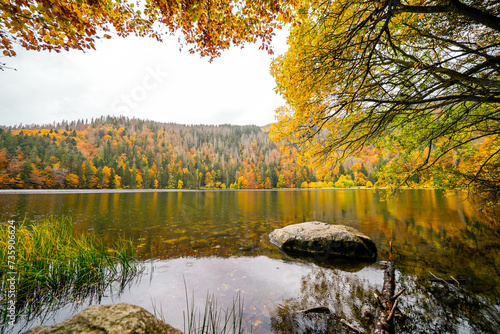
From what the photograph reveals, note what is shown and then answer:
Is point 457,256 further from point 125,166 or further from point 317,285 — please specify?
point 125,166

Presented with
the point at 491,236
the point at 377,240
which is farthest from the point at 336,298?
the point at 491,236

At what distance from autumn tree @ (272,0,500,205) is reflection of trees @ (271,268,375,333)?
13.7ft

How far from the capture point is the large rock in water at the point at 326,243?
25.7 feet

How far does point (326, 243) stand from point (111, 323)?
7.85 m

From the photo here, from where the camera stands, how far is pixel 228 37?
18.2 ft

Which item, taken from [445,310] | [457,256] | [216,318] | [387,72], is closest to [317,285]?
[445,310]

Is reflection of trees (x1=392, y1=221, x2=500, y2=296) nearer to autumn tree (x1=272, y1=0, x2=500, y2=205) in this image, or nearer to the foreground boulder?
autumn tree (x1=272, y1=0, x2=500, y2=205)

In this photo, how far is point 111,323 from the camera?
8.75 feet

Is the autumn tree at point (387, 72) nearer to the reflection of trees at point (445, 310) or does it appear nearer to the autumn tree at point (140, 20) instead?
the autumn tree at point (140, 20)

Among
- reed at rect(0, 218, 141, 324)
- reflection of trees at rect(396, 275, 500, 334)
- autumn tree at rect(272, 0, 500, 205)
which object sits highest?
autumn tree at rect(272, 0, 500, 205)

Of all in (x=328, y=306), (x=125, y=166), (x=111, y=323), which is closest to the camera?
(x=111, y=323)

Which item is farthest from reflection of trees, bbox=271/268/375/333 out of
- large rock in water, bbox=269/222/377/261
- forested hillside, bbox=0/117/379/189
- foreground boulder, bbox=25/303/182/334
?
forested hillside, bbox=0/117/379/189

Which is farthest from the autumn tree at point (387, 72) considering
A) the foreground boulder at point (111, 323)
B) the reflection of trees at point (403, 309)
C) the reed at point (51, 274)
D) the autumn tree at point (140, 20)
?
the reed at point (51, 274)

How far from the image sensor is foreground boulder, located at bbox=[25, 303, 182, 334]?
246 centimetres
